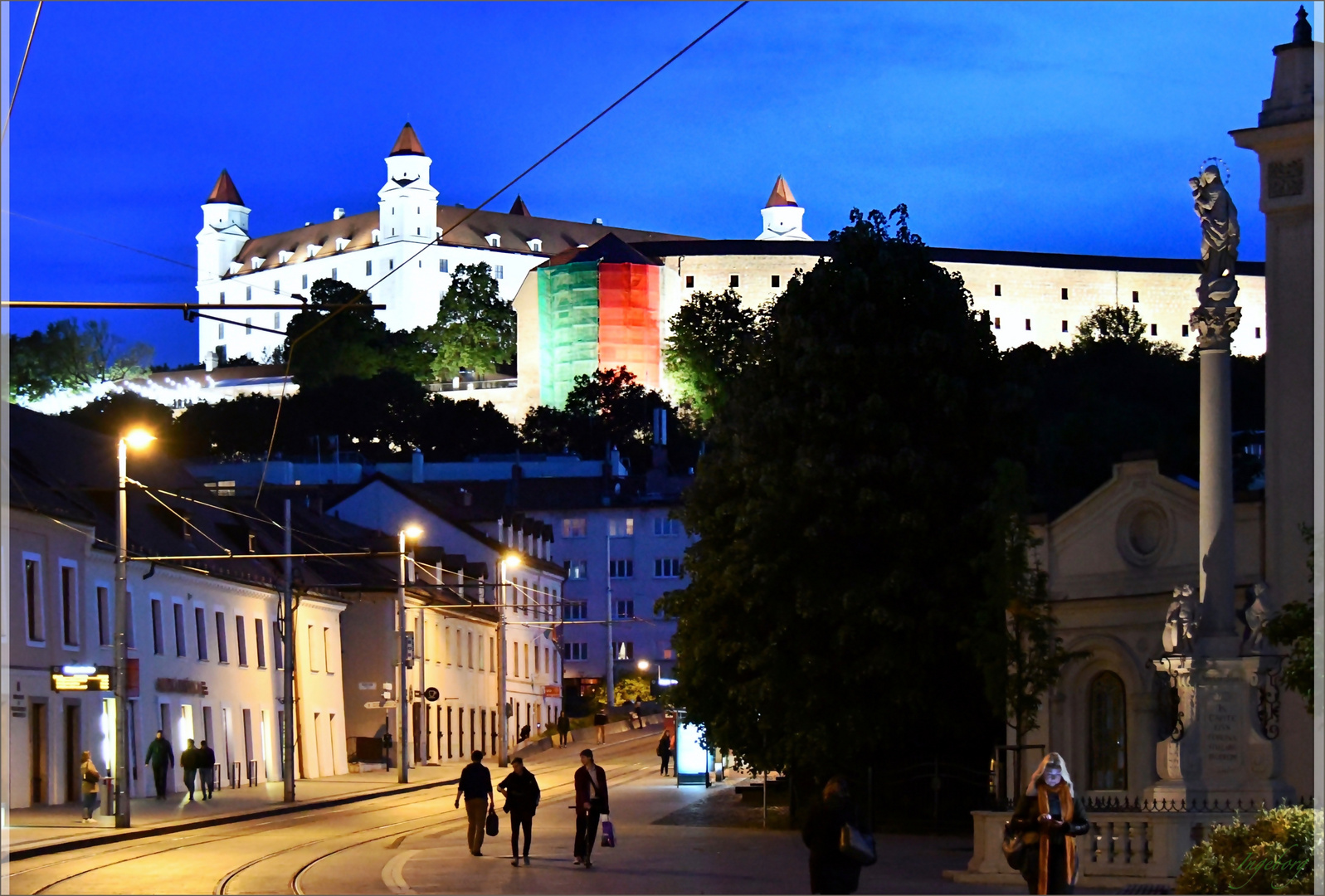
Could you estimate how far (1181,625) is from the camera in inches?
931

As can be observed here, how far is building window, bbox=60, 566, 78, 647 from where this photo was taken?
140 ft

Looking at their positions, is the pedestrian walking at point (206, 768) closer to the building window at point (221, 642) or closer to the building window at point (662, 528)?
the building window at point (221, 642)

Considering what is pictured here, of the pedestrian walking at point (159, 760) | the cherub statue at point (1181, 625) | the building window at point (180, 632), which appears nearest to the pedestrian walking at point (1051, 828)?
the cherub statue at point (1181, 625)

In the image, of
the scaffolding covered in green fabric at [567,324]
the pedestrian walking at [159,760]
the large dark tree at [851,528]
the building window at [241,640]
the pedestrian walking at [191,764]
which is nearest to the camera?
the large dark tree at [851,528]

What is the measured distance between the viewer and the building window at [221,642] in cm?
5178

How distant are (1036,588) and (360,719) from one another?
137 ft

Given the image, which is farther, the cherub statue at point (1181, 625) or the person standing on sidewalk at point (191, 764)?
the person standing on sidewalk at point (191, 764)

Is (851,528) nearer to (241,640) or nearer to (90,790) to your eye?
(90,790)

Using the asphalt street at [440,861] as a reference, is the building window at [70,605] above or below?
above

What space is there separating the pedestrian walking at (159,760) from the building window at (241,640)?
10.3 metres

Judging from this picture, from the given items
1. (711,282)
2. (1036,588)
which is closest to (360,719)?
(1036,588)

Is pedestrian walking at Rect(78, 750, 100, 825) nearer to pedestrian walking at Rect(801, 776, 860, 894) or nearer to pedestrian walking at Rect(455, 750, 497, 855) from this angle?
pedestrian walking at Rect(455, 750, 497, 855)

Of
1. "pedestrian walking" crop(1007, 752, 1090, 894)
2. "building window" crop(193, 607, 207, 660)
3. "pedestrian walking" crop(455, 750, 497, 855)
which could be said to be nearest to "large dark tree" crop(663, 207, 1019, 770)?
"pedestrian walking" crop(455, 750, 497, 855)

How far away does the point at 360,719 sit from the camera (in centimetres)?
6556
